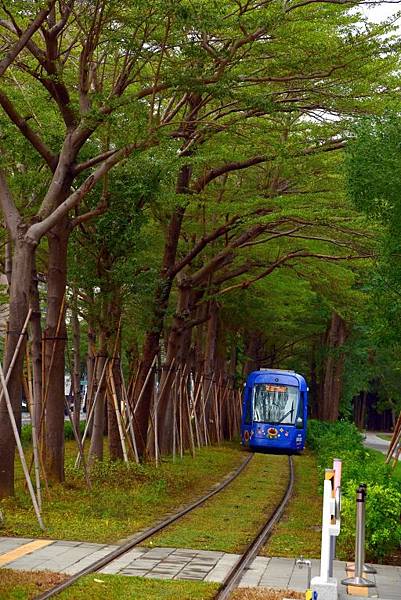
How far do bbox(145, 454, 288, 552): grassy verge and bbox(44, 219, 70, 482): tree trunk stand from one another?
8.32 ft

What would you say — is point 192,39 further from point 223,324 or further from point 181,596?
point 223,324

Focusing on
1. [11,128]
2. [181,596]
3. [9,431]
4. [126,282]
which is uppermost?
[11,128]

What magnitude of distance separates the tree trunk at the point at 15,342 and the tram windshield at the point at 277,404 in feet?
73.3

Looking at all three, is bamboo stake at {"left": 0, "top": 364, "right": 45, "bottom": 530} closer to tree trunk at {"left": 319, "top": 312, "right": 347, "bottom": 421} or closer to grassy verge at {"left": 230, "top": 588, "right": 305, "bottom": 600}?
grassy verge at {"left": 230, "top": 588, "right": 305, "bottom": 600}

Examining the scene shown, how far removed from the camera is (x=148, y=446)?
2464 centimetres

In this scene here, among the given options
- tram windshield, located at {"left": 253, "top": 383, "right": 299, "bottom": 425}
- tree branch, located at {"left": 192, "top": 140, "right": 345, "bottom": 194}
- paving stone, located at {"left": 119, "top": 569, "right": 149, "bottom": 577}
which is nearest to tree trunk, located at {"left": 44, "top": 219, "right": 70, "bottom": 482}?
tree branch, located at {"left": 192, "top": 140, "right": 345, "bottom": 194}

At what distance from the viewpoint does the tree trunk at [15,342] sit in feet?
49.9

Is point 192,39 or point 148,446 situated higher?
point 192,39

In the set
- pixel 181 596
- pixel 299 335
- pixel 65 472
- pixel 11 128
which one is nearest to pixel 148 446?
pixel 65 472

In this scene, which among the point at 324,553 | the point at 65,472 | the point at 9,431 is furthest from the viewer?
the point at 65,472

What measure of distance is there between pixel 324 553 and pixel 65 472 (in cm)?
1073

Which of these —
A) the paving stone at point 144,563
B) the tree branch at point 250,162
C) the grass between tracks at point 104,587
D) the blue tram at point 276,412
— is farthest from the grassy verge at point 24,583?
the blue tram at point 276,412

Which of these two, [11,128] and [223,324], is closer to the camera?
[11,128]

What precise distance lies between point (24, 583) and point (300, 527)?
6.78m
